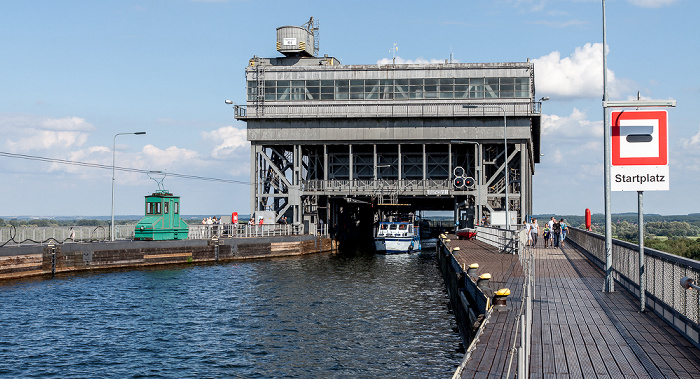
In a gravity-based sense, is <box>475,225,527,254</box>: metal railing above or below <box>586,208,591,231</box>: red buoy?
below

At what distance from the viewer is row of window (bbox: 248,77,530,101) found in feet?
220

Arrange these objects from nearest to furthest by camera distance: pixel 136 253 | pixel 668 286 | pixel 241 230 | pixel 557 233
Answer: pixel 668 286, pixel 557 233, pixel 136 253, pixel 241 230

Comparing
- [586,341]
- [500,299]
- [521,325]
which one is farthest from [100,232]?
[521,325]

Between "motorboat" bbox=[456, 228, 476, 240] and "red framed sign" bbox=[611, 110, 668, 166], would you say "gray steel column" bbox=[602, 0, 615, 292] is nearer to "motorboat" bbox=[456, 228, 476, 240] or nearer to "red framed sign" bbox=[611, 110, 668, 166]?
"red framed sign" bbox=[611, 110, 668, 166]

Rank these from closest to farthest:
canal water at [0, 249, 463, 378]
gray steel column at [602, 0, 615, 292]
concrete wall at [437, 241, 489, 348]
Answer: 1. concrete wall at [437, 241, 489, 348]
2. canal water at [0, 249, 463, 378]
3. gray steel column at [602, 0, 615, 292]

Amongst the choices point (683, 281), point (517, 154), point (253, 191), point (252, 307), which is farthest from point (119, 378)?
point (517, 154)

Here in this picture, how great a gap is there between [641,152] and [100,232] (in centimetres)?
4506

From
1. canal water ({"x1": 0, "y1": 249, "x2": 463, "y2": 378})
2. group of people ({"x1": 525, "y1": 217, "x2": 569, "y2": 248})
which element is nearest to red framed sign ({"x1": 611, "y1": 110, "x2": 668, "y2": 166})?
canal water ({"x1": 0, "y1": 249, "x2": 463, "y2": 378})

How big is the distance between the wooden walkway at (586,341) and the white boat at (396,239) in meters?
42.6

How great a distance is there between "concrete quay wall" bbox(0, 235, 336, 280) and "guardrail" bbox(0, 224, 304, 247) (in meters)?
1.58

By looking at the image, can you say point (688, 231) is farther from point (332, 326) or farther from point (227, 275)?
point (332, 326)

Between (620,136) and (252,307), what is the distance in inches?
799

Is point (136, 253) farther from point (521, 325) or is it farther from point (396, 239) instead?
point (521, 325)

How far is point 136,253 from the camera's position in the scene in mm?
49312
